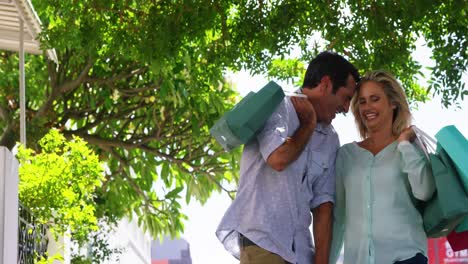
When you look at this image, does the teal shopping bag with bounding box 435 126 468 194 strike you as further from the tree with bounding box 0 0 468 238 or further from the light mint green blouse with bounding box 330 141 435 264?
the tree with bounding box 0 0 468 238

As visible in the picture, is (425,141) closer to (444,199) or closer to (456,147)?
(456,147)

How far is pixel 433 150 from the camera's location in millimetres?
4609

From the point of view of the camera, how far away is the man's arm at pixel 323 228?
14.6 feet

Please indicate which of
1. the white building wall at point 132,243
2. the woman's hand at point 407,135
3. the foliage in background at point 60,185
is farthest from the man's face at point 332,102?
the white building wall at point 132,243

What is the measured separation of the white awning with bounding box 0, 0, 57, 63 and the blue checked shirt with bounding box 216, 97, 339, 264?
4865 millimetres

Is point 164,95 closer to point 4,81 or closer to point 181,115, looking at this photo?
point 181,115

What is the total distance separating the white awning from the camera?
921 centimetres

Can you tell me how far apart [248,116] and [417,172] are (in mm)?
699

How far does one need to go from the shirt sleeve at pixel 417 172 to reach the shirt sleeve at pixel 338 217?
0.29 m

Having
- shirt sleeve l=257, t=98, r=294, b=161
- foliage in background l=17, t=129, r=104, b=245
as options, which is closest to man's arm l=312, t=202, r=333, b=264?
shirt sleeve l=257, t=98, r=294, b=161

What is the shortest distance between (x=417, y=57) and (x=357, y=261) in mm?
5302

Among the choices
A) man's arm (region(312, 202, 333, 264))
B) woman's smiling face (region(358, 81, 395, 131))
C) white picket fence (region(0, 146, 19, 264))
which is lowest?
man's arm (region(312, 202, 333, 264))

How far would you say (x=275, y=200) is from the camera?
435 cm

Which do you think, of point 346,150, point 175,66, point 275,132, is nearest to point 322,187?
point 346,150
